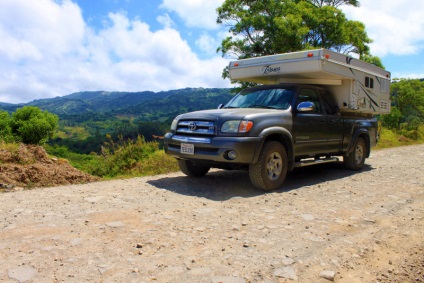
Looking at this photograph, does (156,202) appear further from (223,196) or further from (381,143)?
(381,143)

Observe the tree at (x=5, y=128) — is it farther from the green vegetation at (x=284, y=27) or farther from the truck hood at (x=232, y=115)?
the green vegetation at (x=284, y=27)

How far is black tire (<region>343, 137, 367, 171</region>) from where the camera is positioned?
809cm

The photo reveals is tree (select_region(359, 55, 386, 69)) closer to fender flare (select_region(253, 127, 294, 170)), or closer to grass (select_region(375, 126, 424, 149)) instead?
grass (select_region(375, 126, 424, 149))

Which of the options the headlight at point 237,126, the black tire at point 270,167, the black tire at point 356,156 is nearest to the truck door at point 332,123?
the black tire at point 356,156

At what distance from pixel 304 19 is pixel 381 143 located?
1007 cm

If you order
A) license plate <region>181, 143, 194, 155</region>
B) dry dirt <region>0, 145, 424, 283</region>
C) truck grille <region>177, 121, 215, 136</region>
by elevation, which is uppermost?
truck grille <region>177, 121, 215, 136</region>

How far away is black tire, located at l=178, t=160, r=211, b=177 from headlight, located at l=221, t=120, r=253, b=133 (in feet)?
4.92

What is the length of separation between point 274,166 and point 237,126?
40.9 inches

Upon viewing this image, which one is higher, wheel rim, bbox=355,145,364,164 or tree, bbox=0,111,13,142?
tree, bbox=0,111,13,142

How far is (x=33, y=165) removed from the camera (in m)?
6.71

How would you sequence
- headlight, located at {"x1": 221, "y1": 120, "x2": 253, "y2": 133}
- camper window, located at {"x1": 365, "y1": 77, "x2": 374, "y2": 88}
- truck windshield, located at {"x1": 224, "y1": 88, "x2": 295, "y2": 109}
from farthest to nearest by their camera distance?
camper window, located at {"x1": 365, "y1": 77, "x2": 374, "y2": 88}, truck windshield, located at {"x1": 224, "y1": 88, "x2": 295, "y2": 109}, headlight, located at {"x1": 221, "y1": 120, "x2": 253, "y2": 133}

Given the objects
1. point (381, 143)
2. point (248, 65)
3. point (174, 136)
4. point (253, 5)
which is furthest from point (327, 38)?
point (174, 136)

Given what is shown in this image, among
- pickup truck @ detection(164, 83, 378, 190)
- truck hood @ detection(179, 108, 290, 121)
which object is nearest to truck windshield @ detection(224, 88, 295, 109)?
Answer: pickup truck @ detection(164, 83, 378, 190)

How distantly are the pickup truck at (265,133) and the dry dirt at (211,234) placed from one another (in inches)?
20.8
